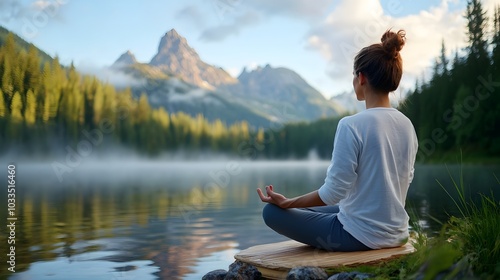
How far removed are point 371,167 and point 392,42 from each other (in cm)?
101

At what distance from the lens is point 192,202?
16875mm

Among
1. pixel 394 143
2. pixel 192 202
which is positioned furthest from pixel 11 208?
pixel 394 143

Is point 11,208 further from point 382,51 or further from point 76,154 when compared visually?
point 76,154

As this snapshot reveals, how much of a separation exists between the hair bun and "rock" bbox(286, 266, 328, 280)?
1817 millimetres

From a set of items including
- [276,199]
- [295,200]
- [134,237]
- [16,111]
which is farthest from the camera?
[16,111]

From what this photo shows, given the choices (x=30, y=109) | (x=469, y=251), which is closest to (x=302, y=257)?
(x=469, y=251)

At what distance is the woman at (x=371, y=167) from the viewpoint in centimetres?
431

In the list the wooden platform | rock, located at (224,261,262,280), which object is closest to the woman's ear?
the wooden platform

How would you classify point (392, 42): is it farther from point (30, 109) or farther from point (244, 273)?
point (30, 109)

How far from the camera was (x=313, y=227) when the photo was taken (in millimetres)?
4789

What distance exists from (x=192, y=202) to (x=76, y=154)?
92.5 m

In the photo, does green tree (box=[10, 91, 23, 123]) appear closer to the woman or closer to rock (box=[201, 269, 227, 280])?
rock (box=[201, 269, 227, 280])

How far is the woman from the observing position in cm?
431

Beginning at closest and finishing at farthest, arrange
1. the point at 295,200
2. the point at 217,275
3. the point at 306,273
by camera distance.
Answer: the point at 306,273 → the point at 295,200 → the point at 217,275
